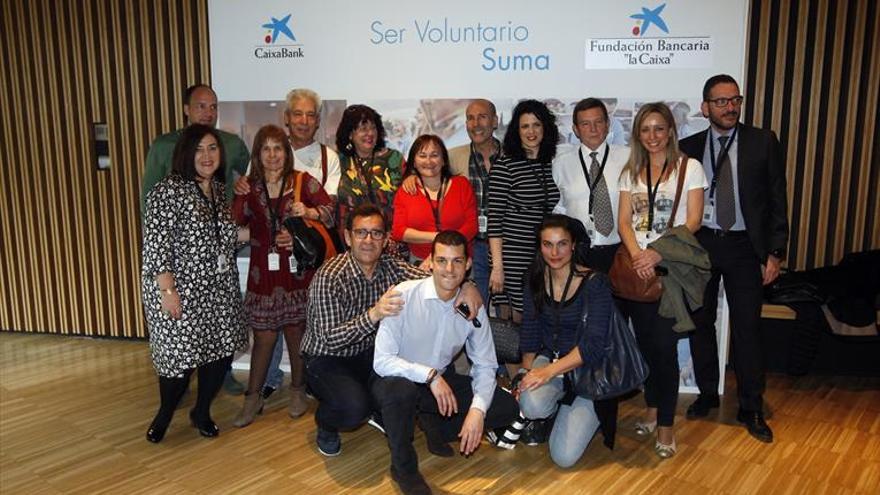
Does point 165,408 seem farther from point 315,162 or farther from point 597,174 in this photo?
point 597,174

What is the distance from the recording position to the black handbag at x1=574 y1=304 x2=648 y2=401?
306cm

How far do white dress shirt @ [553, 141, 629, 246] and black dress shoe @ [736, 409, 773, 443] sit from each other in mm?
1144

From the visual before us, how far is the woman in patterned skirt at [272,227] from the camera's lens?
351 cm

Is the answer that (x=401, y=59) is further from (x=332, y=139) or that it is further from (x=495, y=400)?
(x=495, y=400)

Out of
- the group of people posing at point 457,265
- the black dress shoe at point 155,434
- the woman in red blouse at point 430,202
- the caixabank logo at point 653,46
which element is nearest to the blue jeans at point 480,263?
the group of people posing at point 457,265

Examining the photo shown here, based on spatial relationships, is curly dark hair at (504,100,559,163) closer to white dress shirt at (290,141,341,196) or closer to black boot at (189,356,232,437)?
white dress shirt at (290,141,341,196)

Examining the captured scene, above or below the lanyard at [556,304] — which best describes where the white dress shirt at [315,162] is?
above

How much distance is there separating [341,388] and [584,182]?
1599 mm

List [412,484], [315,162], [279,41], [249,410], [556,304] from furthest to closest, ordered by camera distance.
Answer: [279,41]
[315,162]
[249,410]
[556,304]
[412,484]

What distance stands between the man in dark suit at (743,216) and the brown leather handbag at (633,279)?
0.31 metres

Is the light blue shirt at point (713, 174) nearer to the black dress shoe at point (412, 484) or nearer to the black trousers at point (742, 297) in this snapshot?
the black trousers at point (742, 297)

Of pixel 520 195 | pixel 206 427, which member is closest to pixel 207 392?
pixel 206 427

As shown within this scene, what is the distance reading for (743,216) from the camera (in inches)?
134

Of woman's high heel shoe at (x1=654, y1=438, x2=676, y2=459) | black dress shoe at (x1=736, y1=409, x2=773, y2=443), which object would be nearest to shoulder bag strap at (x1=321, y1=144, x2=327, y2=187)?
woman's high heel shoe at (x1=654, y1=438, x2=676, y2=459)
